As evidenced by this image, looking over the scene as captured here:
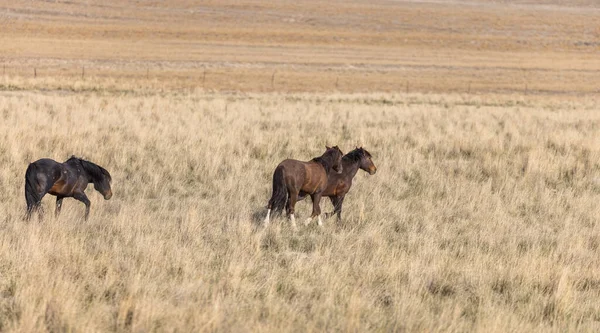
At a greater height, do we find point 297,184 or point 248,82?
point 297,184

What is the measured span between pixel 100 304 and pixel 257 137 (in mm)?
11475

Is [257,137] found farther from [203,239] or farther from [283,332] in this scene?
[283,332]

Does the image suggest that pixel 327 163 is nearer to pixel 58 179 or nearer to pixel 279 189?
pixel 279 189

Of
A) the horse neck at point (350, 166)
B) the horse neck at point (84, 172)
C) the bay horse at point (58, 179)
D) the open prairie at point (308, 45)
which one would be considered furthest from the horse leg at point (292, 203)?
the open prairie at point (308, 45)

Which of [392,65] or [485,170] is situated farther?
[392,65]

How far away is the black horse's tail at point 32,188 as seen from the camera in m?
8.19

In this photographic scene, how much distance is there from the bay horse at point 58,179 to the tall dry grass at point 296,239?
0.94 ft

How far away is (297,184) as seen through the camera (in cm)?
919

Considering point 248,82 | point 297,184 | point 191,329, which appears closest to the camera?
point 191,329

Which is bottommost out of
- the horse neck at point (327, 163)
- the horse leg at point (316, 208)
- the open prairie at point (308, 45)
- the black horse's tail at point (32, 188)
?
the open prairie at point (308, 45)

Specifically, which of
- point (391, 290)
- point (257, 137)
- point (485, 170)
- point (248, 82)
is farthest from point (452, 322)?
point (248, 82)

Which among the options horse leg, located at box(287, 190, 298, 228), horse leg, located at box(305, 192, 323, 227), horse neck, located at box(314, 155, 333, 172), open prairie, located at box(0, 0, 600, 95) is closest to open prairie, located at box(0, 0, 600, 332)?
horse leg, located at box(287, 190, 298, 228)

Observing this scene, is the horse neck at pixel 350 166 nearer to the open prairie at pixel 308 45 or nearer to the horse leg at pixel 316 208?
the horse leg at pixel 316 208

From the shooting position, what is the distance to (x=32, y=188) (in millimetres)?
8266
